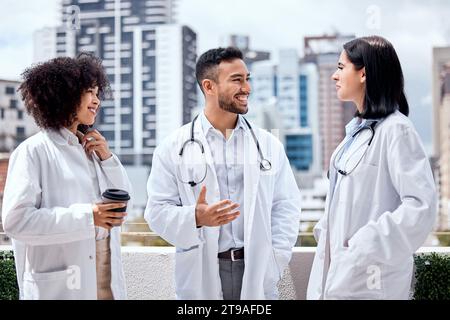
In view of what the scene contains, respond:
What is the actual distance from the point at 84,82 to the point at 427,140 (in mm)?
1292

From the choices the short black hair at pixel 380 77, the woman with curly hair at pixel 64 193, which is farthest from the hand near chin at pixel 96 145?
the short black hair at pixel 380 77

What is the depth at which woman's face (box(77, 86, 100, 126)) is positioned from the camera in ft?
7.85

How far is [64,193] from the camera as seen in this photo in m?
2.32

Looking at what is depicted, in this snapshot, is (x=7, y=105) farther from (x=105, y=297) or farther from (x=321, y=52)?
(x=321, y=52)

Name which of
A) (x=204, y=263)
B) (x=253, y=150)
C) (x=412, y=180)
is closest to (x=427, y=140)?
(x=412, y=180)

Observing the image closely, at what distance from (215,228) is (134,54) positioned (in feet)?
4.23

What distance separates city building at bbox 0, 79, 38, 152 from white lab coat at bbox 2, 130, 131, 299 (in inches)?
16.0

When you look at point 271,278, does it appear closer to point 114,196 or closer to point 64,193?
point 114,196

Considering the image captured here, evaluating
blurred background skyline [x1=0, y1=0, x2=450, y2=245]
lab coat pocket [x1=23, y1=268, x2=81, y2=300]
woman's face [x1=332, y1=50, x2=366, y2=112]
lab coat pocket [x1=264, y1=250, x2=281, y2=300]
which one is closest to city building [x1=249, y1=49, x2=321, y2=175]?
blurred background skyline [x1=0, y1=0, x2=450, y2=245]

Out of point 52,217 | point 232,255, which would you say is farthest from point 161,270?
point 52,217

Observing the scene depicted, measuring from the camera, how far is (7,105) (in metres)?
3.02

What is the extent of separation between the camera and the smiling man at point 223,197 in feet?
8.04

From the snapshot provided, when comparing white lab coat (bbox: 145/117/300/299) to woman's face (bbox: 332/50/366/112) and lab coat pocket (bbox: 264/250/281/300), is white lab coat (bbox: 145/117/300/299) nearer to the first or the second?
lab coat pocket (bbox: 264/250/281/300)

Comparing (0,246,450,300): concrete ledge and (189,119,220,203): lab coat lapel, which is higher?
(189,119,220,203): lab coat lapel
